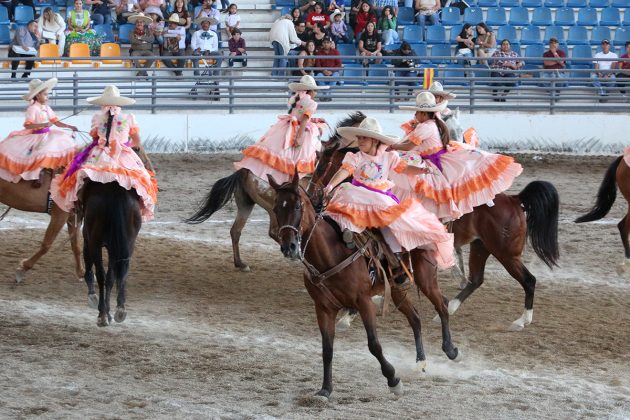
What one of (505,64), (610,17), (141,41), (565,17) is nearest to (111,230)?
(141,41)

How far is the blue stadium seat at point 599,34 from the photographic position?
79.9 ft

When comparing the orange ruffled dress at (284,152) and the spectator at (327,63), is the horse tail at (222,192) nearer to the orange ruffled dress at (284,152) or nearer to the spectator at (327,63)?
the orange ruffled dress at (284,152)

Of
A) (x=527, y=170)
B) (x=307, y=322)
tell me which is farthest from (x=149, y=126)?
(x=307, y=322)

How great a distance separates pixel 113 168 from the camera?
9.76m

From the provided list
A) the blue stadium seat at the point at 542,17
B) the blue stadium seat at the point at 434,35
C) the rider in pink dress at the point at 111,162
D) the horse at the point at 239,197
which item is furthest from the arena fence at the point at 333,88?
the rider in pink dress at the point at 111,162

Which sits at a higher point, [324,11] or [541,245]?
[324,11]

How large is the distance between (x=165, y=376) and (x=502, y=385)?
266 cm

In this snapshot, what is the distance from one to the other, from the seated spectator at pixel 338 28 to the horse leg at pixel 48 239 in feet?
41.4

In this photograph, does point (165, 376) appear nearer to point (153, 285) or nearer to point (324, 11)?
point (153, 285)

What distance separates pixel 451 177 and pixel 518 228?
802 mm

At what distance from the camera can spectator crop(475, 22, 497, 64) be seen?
22500 millimetres

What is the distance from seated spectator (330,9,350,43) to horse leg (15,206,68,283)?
1262cm

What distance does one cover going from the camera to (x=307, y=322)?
33.0 ft

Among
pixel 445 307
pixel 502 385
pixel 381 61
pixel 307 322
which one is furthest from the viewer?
pixel 381 61
